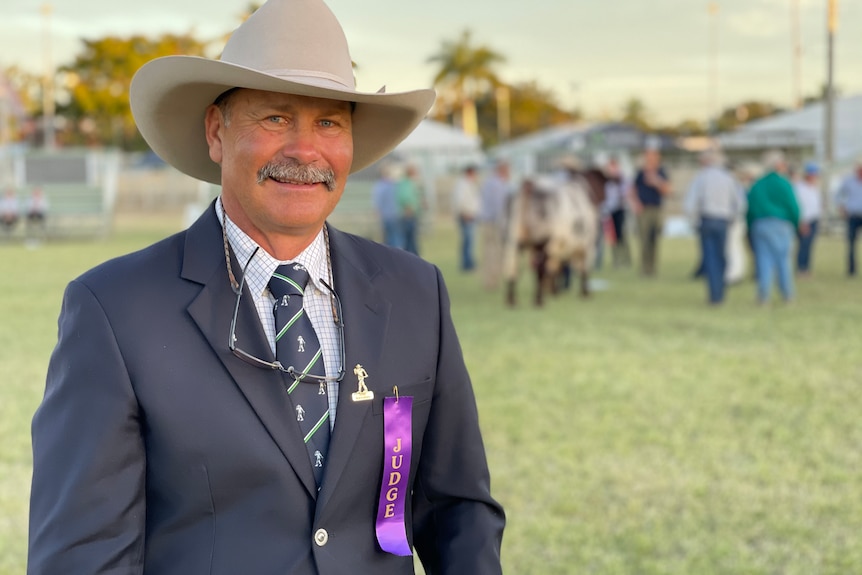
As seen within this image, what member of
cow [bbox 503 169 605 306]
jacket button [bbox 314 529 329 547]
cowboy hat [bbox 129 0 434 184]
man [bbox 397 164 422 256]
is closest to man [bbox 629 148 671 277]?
cow [bbox 503 169 605 306]

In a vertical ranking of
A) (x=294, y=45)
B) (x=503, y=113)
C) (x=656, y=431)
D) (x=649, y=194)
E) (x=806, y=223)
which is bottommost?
(x=656, y=431)

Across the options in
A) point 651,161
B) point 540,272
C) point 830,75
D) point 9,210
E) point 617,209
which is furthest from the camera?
point 830,75

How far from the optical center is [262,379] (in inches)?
83.4

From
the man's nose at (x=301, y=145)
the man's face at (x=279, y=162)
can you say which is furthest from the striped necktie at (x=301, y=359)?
the man's nose at (x=301, y=145)

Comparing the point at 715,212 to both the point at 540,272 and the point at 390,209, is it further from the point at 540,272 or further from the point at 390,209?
the point at 390,209

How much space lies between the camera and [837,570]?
4.88 meters

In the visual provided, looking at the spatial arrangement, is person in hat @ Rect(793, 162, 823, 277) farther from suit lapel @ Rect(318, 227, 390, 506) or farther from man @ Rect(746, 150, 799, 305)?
suit lapel @ Rect(318, 227, 390, 506)

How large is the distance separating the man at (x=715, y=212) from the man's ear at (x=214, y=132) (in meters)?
11.9

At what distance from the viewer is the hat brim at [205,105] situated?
84.8 inches

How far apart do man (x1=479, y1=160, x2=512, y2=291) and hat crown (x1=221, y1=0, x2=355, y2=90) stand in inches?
512

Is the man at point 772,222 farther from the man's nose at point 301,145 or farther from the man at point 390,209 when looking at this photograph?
the man's nose at point 301,145

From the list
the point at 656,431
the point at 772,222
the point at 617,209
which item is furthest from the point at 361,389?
the point at 617,209

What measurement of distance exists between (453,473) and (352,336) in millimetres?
388

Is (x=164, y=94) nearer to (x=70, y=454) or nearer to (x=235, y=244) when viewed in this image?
(x=235, y=244)
